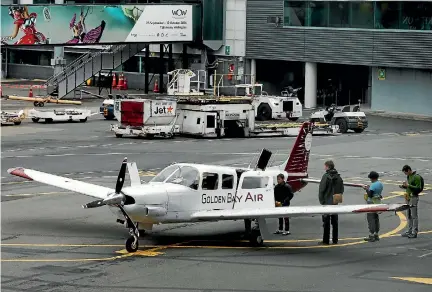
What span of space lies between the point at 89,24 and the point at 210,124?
21.1 m

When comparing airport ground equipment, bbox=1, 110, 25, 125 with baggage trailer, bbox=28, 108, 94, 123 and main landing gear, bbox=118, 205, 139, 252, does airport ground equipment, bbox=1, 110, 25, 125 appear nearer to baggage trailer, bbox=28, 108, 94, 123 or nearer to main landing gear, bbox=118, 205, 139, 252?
baggage trailer, bbox=28, 108, 94, 123

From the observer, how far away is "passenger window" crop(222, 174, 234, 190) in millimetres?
29198

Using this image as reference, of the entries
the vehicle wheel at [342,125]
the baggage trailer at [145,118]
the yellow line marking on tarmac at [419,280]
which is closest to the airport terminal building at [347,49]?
the vehicle wheel at [342,125]

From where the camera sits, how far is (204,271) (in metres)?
25.1

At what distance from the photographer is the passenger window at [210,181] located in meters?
28.7

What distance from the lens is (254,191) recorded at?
29703 mm

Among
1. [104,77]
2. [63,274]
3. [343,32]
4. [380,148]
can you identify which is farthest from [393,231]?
[104,77]

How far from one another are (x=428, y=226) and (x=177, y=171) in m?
8.24

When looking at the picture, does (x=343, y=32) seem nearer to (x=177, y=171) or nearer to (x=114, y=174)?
(x=114, y=174)

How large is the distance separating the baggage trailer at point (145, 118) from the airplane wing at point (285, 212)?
1221 inches

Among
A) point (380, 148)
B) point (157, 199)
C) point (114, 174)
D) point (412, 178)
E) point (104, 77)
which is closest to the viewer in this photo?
point (157, 199)

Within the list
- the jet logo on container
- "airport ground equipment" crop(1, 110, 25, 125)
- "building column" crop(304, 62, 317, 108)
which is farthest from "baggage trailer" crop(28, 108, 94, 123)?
"building column" crop(304, 62, 317, 108)

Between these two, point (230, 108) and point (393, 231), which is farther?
point (230, 108)

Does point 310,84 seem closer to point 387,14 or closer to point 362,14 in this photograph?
point 362,14
